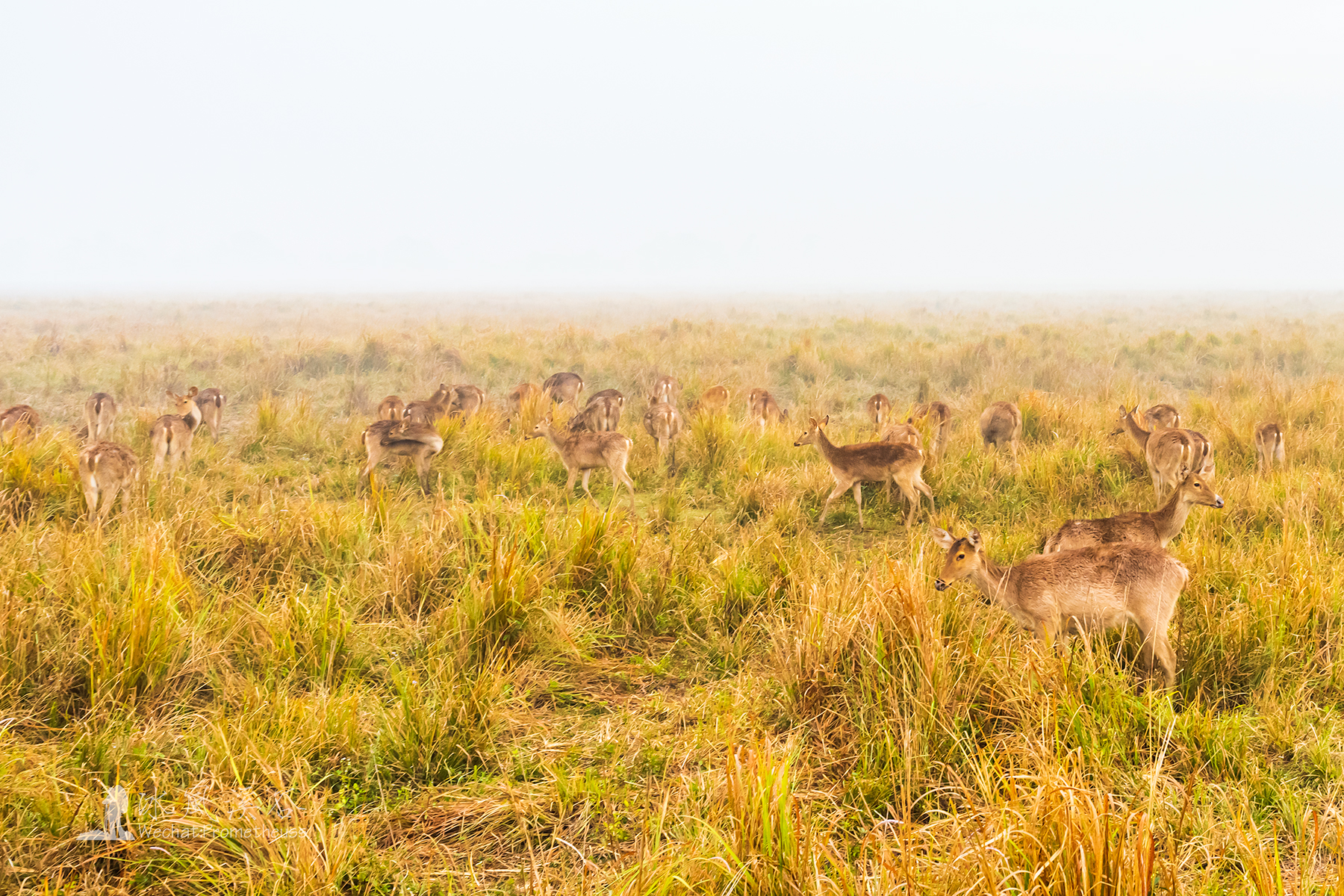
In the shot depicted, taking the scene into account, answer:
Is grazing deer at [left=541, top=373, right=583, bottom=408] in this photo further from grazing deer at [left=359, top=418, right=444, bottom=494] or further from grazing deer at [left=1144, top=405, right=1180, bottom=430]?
grazing deer at [left=1144, top=405, right=1180, bottom=430]

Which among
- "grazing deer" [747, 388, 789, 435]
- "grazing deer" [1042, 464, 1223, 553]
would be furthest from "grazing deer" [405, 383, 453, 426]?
"grazing deer" [1042, 464, 1223, 553]

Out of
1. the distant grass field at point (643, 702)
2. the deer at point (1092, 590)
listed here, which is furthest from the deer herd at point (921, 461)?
the distant grass field at point (643, 702)

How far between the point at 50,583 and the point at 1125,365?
75.5ft

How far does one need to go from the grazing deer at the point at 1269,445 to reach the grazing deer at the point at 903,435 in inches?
→ 150

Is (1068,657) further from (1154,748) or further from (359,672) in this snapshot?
(359,672)

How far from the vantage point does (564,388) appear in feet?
49.8

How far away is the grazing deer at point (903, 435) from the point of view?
9.59 meters

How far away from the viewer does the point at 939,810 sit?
3127 millimetres

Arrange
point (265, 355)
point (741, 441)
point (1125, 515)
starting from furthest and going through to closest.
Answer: point (265, 355), point (741, 441), point (1125, 515)

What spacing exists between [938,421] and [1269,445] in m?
3.77

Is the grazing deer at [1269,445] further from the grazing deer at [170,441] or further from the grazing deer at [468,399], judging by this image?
the grazing deer at [170,441]

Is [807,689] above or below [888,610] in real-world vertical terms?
below

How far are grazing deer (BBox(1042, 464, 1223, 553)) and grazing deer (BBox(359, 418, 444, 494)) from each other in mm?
6703

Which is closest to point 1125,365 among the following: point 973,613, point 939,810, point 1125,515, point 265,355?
point 1125,515
